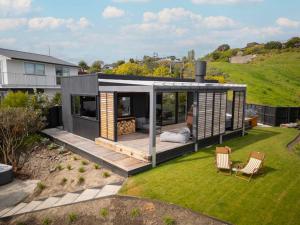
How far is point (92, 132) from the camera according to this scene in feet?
34.6

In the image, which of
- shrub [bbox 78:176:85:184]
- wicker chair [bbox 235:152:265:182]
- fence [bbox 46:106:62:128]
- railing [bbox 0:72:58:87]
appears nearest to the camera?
wicker chair [bbox 235:152:265:182]

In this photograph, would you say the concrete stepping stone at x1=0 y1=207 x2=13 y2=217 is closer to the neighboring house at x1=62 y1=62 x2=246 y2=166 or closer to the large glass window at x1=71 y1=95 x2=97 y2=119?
the neighboring house at x1=62 y1=62 x2=246 y2=166

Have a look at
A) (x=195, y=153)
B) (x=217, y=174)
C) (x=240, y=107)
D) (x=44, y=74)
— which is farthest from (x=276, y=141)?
(x=44, y=74)

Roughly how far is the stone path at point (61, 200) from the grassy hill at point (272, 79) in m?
22.9

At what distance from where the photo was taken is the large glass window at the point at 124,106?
A: 1130cm

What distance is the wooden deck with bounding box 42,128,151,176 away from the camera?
23.8 feet

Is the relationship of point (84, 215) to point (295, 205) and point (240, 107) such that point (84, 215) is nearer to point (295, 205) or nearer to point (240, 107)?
point (295, 205)

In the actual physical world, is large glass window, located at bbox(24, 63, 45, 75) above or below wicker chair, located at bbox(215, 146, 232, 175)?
above

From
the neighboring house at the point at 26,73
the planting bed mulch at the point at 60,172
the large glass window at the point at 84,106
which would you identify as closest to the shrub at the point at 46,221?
the planting bed mulch at the point at 60,172

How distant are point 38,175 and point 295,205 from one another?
27.4 ft

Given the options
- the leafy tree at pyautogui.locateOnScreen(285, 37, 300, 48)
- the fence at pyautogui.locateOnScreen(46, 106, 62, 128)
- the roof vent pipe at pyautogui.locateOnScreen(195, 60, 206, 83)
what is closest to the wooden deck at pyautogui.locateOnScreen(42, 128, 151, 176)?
the fence at pyautogui.locateOnScreen(46, 106, 62, 128)

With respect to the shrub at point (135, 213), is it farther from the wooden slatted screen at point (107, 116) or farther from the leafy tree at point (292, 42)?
the leafy tree at point (292, 42)

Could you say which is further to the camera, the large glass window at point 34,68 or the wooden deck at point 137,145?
the large glass window at point 34,68

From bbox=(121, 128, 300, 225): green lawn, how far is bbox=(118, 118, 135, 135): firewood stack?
3.64 meters
